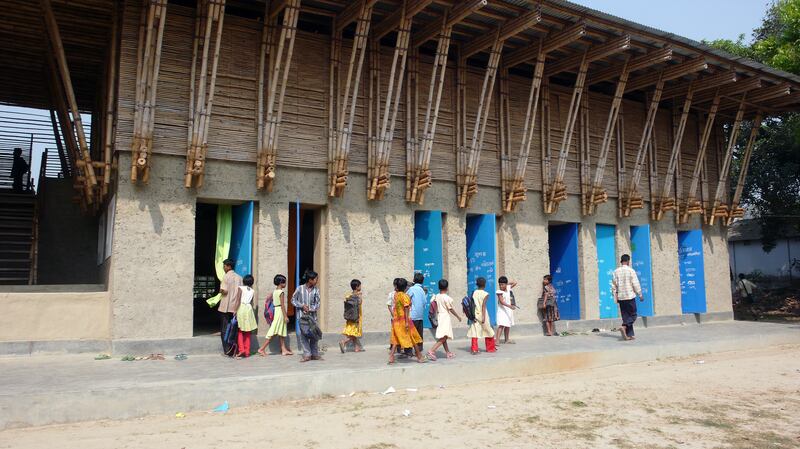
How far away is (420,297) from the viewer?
10.1 m

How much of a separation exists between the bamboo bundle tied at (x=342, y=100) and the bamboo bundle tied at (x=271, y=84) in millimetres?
1110

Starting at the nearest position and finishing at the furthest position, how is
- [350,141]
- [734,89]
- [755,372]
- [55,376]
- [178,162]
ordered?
[55,376] → [755,372] → [178,162] → [350,141] → [734,89]

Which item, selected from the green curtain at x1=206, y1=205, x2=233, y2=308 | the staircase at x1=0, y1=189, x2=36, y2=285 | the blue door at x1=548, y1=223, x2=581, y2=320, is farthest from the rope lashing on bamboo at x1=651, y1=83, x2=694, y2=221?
the staircase at x1=0, y1=189, x2=36, y2=285

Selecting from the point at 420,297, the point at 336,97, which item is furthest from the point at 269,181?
the point at 420,297

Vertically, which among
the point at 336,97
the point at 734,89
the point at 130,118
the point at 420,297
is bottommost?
the point at 420,297

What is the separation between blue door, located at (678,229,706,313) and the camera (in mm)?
17094

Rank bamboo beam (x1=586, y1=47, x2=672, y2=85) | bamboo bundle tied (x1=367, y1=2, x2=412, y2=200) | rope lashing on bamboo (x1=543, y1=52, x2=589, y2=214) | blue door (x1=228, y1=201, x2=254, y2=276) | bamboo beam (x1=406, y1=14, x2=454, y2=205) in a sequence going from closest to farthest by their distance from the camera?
blue door (x1=228, y1=201, x2=254, y2=276) → bamboo bundle tied (x1=367, y1=2, x2=412, y2=200) → bamboo beam (x1=406, y1=14, x2=454, y2=205) → bamboo beam (x1=586, y1=47, x2=672, y2=85) → rope lashing on bamboo (x1=543, y1=52, x2=589, y2=214)

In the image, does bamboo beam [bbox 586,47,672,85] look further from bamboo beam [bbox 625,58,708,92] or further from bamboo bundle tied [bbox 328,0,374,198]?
bamboo bundle tied [bbox 328,0,374,198]

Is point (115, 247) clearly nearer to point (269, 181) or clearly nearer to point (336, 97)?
point (269, 181)

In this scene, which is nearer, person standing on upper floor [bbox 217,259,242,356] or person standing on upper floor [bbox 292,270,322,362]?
person standing on upper floor [bbox 292,270,322,362]

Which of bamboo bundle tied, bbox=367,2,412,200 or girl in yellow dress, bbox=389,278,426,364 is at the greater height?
bamboo bundle tied, bbox=367,2,412,200

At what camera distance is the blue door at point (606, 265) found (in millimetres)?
15649

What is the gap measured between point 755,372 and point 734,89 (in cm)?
975

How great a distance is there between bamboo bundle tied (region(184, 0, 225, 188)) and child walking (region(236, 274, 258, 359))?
2.15 meters
